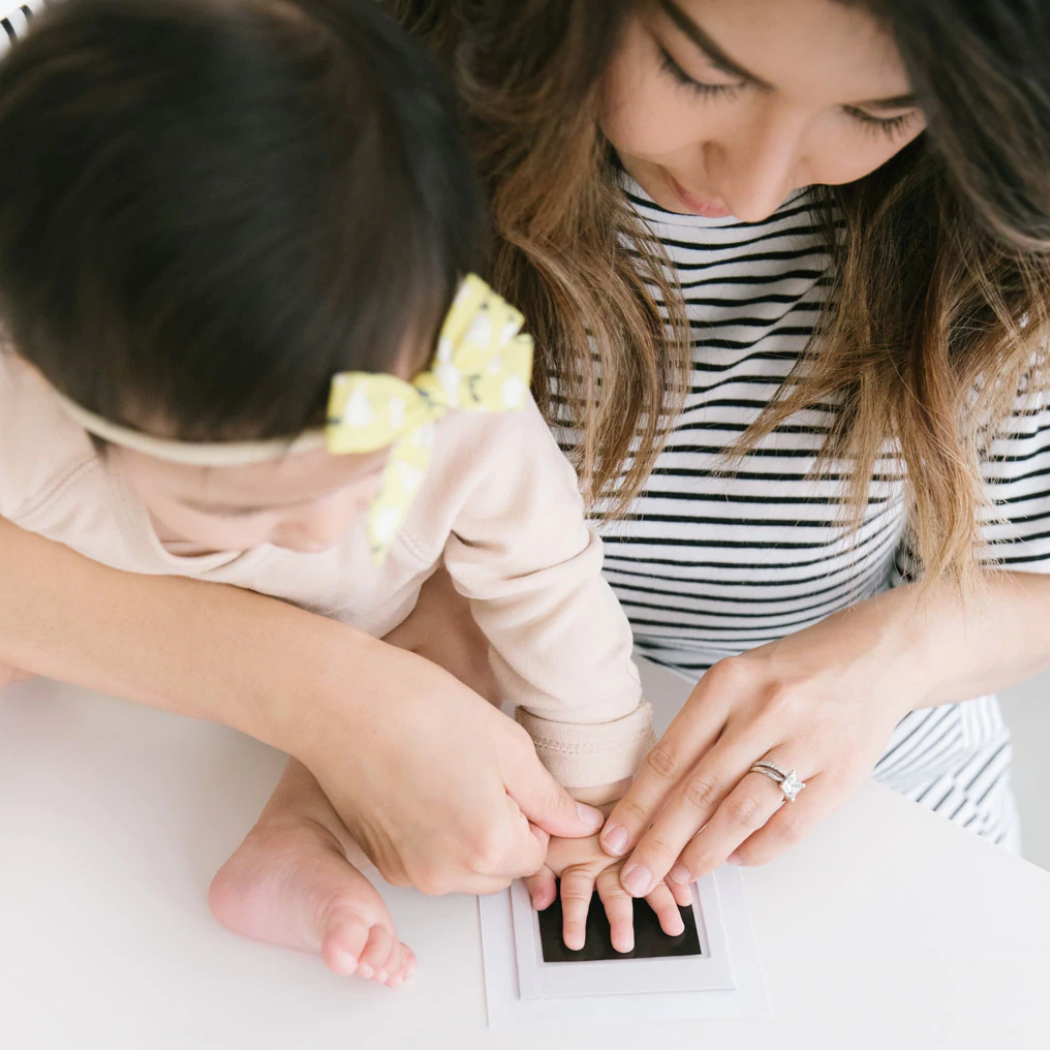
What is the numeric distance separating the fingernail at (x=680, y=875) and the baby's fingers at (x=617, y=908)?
0.11 ft

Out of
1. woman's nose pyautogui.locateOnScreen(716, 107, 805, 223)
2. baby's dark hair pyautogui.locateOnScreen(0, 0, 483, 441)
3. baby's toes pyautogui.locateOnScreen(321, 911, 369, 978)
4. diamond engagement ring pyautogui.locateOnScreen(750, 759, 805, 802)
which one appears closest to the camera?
baby's dark hair pyautogui.locateOnScreen(0, 0, 483, 441)

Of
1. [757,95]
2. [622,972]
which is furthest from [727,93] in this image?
[622,972]

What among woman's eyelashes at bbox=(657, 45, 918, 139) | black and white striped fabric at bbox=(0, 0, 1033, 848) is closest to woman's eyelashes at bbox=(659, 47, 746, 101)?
woman's eyelashes at bbox=(657, 45, 918, 139)

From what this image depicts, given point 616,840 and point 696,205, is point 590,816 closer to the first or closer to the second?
point 616,840

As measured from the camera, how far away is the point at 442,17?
2.08 ft

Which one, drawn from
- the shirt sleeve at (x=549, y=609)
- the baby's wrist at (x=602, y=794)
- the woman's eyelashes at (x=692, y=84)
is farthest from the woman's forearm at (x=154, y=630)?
the woman's eyelashes at (x=692, y=84)

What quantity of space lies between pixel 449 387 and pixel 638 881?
413 millimetres

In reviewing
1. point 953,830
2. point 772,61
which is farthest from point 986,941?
point 772,61

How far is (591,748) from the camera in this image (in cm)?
82

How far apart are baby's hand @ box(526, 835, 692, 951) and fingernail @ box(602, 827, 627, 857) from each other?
11 millimetres

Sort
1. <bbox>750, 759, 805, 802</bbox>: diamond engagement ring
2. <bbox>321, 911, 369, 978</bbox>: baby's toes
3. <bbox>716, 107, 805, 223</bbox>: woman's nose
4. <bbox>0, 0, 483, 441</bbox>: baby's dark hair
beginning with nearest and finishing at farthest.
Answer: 1. <bbox>0, 0, 483, 441</bbox>: baby's dark hair
2. <bbox>716, 107, 805, 223</bbox>: woman's nose
3. <bbox>321, 911, 369, 978</bbox>: baby's toes
4. <bbox>750, 759, 805, 802</bbox>: diamond engagement ring

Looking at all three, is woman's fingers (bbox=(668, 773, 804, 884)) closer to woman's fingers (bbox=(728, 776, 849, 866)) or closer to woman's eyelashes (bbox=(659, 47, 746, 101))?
woman's fingers (bbox=(728, 776, 849, 866))

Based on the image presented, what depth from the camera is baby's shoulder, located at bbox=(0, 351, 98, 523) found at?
2.22 ft

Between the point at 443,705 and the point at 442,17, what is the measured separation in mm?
442
